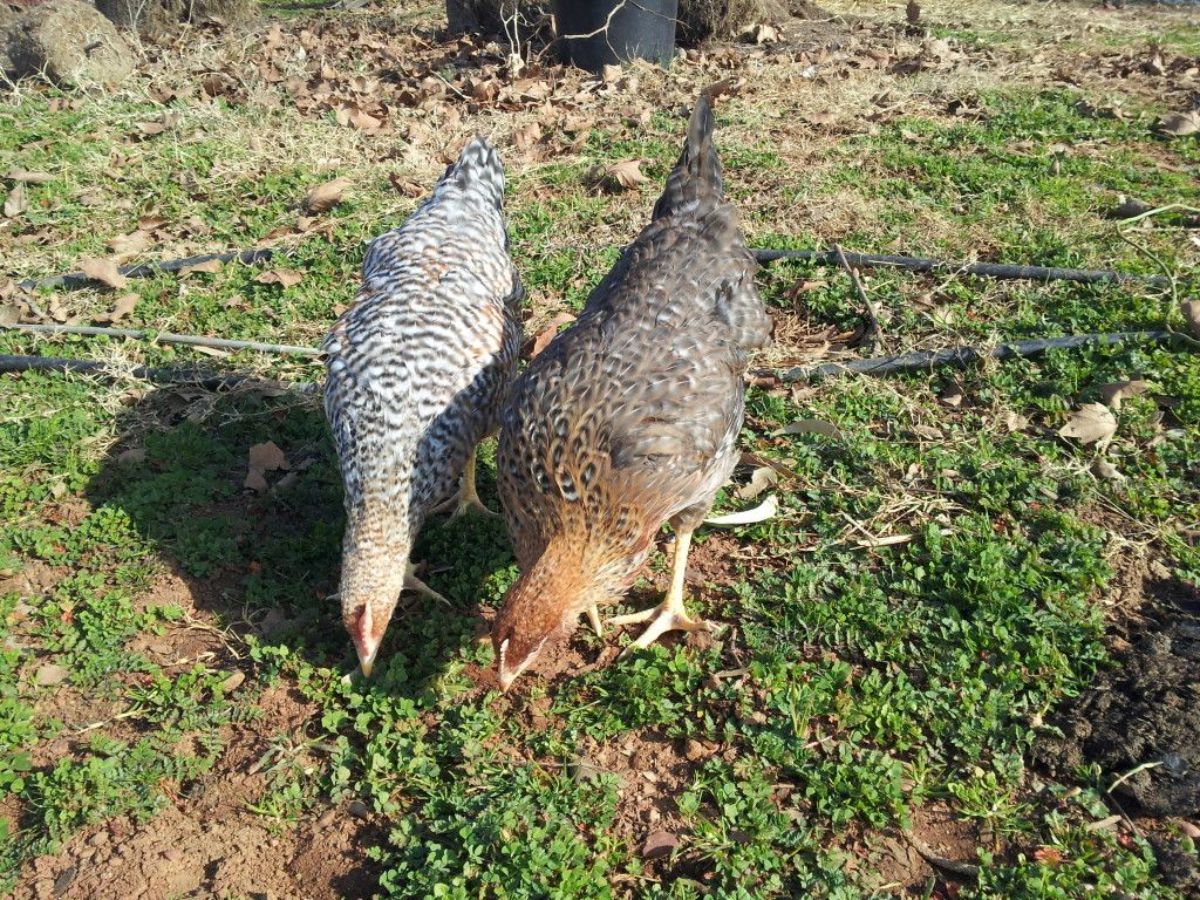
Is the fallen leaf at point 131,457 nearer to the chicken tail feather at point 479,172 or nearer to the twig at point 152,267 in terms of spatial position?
the twig at point 152,267

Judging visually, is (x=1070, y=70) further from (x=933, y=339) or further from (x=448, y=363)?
(x=448, y=363)

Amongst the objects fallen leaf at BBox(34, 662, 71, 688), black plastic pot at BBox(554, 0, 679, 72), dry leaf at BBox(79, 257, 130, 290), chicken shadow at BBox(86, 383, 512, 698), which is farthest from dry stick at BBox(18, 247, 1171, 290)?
black plastic pot at BBox(554, 0, 679, 72)

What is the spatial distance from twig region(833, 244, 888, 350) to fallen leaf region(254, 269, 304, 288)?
3568mm

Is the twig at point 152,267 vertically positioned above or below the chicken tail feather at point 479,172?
below

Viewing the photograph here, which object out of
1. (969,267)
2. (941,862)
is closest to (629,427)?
(941,862)

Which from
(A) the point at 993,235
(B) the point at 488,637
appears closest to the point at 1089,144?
(A) the point at 993,235

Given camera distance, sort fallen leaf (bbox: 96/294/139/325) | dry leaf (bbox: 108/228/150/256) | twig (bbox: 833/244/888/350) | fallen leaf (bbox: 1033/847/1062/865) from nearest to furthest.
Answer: fallen leaf (bbox: 1033/847/1062/865), twig (bbox: 833/244/888/350), fallen leaf (bbox: 96/294/139/325), dry leaf (bbox: 108/228/150/256)

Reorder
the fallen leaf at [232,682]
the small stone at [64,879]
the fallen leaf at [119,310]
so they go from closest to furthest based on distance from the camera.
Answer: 1. the small stone at [64,879]
2. the fallen leaf at [232,682]
3. the fallen leaf at [119,310]

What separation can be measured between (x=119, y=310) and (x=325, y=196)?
1.71m

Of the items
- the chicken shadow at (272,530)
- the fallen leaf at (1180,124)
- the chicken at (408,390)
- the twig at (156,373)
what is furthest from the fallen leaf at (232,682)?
the fallen leaf at (1180,124)

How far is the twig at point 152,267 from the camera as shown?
17.7 ft

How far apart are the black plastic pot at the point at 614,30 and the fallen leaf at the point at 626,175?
2932 mm

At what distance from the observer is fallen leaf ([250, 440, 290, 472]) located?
4074 mm

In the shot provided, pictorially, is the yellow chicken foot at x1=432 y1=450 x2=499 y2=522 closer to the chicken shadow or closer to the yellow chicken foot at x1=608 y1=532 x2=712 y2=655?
the chicken shadow
